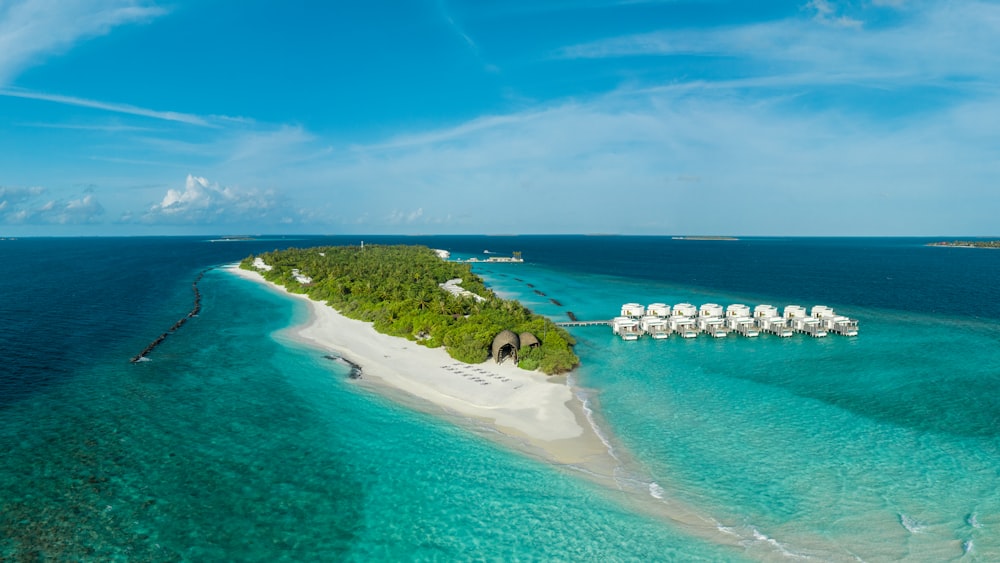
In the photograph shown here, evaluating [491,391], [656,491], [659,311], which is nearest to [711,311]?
[659,311]

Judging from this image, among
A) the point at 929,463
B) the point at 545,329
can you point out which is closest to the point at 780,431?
the point at 929,463

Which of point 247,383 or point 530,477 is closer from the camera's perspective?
point 530,477

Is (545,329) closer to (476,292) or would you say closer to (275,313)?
(476,292)

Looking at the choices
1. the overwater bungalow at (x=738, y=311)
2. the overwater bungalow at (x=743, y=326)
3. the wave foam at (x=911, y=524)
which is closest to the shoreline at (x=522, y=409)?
the wave foam at (x=911, y=524)

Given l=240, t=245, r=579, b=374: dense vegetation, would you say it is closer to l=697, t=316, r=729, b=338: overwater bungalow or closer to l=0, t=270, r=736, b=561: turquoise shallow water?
l=0, t=270, r=736, b=561: turquoise shallow water

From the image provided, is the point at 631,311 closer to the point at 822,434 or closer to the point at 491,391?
the point at 491,391

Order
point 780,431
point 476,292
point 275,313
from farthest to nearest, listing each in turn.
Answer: point 476,292
point 275,313
point 780,431

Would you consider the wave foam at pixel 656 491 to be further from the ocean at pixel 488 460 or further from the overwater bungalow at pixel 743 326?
the overwater bungalow at pixel 743 326
